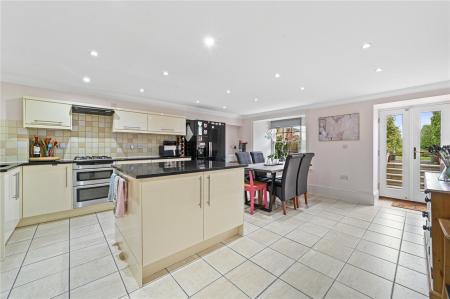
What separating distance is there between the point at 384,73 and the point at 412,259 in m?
2.35

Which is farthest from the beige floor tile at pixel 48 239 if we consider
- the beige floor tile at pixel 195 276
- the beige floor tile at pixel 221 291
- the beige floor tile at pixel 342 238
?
the beige floor tile at pixel 342 238

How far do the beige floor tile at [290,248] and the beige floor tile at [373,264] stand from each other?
44 centimetres

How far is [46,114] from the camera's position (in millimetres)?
2947

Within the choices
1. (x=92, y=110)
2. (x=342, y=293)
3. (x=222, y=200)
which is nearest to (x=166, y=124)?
(x=92, y=110)

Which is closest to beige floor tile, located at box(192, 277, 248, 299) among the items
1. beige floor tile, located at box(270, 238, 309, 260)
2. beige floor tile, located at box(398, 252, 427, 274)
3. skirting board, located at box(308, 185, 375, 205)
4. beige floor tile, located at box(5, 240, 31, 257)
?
beige floor tile, located at box(270, 238, 309, 260)

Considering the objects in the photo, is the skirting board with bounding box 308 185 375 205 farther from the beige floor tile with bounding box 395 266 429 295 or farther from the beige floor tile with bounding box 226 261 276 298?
the beige floor tile with bounding box 226 261 276 298

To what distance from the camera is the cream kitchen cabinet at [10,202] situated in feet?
6.03

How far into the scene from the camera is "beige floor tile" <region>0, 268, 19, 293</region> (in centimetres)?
147

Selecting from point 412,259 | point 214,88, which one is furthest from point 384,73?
point 214,88

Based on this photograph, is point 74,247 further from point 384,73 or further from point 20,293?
point 384,73

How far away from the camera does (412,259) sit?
1850 mm

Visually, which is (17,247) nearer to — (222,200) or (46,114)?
(46,114)

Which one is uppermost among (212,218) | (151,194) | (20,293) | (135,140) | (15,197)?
(135,140)

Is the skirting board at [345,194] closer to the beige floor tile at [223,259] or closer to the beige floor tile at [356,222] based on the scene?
the beige floor tile at [356,222]
